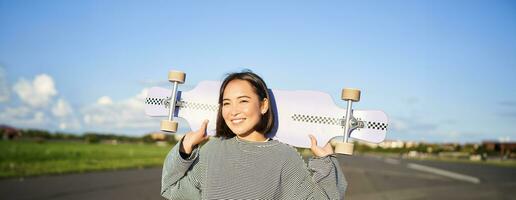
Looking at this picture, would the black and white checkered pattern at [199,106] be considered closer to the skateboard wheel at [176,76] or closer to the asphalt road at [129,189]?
the skateboard wheel at [176,76]

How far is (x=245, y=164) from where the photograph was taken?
10.2ft

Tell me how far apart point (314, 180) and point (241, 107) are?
570mm

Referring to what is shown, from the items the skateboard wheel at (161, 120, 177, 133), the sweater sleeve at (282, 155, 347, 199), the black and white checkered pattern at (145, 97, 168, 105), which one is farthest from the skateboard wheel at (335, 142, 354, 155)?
Result: the black and white checkered pattern at (145, 97, 168, 105)

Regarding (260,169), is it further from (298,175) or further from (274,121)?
(274,121)

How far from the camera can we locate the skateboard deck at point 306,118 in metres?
3.54

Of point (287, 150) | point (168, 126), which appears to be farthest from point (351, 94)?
point (168, 126)

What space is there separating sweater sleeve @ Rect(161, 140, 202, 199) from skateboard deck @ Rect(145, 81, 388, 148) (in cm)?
31

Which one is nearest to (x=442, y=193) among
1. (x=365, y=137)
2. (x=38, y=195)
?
(x=38, y=195)

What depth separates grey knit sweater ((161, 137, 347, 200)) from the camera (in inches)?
121

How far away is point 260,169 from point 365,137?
820 millimetres

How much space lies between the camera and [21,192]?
930 cm

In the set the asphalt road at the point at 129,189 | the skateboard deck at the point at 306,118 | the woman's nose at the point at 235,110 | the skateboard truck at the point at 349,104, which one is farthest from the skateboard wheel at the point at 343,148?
the asphalt road at the point at 129,189

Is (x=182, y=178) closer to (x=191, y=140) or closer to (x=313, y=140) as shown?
(x=191, y=140)

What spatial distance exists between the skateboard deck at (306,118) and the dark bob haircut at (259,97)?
0.42 feet
